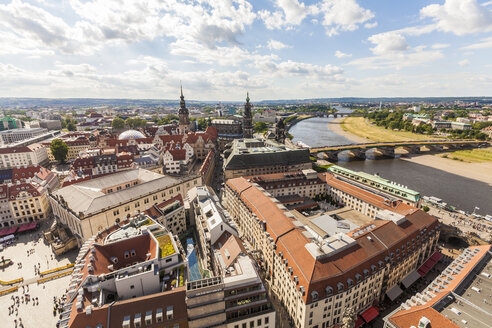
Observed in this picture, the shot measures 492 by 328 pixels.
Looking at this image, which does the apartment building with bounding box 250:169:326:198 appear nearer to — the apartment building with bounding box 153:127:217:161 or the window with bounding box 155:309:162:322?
the window with bounding box 155:309:162:322

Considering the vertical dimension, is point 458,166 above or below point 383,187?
below

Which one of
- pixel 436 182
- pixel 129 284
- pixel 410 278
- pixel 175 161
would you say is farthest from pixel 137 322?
pixel 436 182

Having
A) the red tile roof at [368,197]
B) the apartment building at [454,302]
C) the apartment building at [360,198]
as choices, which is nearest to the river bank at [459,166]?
the apartment building at [360,198]

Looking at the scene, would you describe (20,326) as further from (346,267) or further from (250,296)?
(346,267)

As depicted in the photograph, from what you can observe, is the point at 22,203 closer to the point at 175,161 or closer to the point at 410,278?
the point at 175,161

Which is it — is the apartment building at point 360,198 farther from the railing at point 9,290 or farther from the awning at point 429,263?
the railing at point 9,290

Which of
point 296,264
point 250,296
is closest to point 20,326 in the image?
point 250,296
